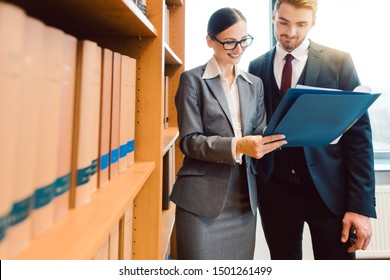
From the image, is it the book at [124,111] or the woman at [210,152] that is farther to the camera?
the woman at [210,152]

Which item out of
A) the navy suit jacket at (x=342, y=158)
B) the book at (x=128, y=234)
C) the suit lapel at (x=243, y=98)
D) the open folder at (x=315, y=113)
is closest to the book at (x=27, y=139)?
the book at (x=128, y=234)

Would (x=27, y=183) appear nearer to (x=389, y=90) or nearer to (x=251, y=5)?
(x=251, y=5)

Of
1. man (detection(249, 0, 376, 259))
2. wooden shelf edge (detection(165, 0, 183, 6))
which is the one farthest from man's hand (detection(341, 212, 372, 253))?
wooden shelf edge (detection(165, 0, 183, 6))

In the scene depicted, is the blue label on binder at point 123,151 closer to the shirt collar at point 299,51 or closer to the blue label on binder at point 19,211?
the blue label on binder at point 19,211

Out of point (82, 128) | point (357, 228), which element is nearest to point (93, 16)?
point (82, 128)

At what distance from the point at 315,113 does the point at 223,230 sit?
576 mm

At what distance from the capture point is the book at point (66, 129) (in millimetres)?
425

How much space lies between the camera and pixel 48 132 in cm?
39

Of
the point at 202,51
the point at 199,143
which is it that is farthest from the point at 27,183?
the point at 202,51

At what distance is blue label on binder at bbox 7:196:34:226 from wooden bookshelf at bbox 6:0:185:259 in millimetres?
47

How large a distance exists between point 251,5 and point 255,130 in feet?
5.47

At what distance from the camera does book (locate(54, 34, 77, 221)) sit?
0.43 m

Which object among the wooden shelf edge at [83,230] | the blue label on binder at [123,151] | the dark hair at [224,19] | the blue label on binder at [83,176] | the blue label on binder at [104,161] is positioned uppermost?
the dark hair at [224,19]

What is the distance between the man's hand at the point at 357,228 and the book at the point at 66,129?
1093mm
